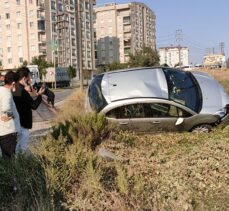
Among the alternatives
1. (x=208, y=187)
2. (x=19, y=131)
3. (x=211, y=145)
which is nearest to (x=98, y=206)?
(x=208, y=187)

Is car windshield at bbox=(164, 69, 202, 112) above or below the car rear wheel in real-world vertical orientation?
above

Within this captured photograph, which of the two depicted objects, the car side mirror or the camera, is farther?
the car side mirror

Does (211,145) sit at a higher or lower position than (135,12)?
lower

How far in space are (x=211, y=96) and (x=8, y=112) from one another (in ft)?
14.7

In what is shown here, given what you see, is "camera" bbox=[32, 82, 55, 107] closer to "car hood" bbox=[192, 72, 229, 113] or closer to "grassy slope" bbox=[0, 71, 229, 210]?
"grassy slope" bbox=[0, 71, 229, 210]

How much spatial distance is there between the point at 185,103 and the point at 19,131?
11.4 ft

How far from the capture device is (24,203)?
4.72 m

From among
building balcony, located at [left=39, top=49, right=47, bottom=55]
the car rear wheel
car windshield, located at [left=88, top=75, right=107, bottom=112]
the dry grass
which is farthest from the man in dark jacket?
building balcony, located at [left=39, top=49, right=47, bottom=55]

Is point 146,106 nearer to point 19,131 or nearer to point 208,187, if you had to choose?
point 19,131

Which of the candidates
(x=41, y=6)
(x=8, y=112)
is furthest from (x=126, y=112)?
(x=41, y=6)

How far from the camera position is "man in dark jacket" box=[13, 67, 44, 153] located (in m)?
7.25

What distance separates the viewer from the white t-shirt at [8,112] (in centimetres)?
650

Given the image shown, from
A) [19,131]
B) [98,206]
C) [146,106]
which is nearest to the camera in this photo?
[98,206]

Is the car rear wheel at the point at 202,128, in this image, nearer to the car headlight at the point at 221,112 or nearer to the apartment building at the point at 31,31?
the car headlight at the point at 221,112
